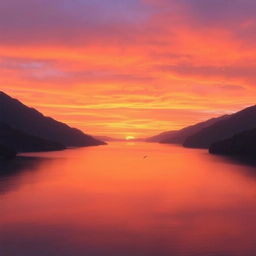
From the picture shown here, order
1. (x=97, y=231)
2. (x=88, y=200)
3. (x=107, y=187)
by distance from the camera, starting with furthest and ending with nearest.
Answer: (x=107, y=187)
(x=88, y=200)
(x=97, y=231)

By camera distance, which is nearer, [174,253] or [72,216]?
[174,253]

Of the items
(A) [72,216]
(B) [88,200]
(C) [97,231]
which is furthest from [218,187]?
(C) [97,231]

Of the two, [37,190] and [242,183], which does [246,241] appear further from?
[242,183]

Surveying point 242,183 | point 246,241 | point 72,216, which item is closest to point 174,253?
point 246,241

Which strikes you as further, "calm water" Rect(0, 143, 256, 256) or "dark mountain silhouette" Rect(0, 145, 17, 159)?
"dark mountain silhouette" Rect(0, 145, 17, 159)

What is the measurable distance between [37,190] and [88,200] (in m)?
16.2

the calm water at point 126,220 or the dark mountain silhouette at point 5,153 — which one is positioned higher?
the dark mountain silhouette at point 5,153

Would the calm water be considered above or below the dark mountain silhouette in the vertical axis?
below

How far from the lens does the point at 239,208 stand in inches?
2328

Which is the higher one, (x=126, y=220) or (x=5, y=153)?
(x=5, y=153)

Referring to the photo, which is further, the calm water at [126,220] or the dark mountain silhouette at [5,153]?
the dark mountain silhouette at [5,153]

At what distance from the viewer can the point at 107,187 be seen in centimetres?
8412

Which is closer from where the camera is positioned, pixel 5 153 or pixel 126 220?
pixel 126 220

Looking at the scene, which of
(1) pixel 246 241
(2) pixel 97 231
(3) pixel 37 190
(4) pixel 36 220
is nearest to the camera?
(1) pixel 246 241
